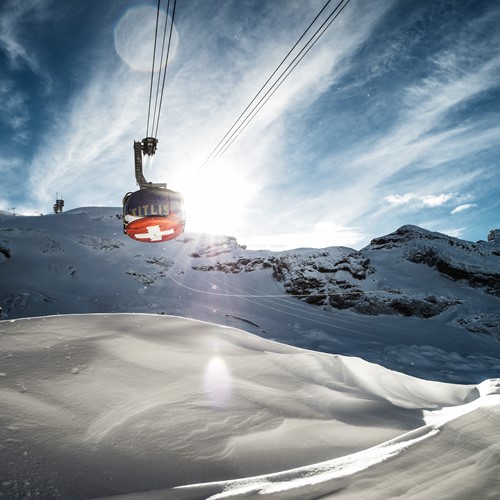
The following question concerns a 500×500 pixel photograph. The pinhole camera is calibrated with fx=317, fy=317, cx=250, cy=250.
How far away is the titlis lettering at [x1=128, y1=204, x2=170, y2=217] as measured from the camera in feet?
25.4

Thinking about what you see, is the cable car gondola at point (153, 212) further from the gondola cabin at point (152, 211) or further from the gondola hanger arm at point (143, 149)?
the gondola hanger arm at point (143, 149)

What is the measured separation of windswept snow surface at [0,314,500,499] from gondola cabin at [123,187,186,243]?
13.8ft

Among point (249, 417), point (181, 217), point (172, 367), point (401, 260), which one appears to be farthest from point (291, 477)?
point (401, 260)

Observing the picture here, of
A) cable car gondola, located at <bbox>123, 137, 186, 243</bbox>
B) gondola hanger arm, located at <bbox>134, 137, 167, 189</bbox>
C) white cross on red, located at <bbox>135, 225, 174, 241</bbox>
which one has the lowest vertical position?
white cross on red, located at <bbox>135, 225, 174, 241</bbox>

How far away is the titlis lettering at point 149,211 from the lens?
305 inches

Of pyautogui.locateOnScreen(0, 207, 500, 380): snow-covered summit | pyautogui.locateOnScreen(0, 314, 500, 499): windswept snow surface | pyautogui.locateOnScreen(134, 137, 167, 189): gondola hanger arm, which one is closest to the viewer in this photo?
pyautogui.locateOnScreen(0, 314, 500, 499): windswept snow surface

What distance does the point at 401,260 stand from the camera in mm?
31891

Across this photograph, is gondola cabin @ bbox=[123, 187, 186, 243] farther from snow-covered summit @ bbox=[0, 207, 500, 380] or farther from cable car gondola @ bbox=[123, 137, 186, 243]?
snow-covered summit @ bbox=[0, 207, 500, 380]

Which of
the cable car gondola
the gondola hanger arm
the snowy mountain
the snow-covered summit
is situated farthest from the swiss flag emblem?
the snow-covered summit

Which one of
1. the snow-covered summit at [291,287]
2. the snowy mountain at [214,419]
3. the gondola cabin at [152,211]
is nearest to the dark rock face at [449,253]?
the snow-covered summit at [291,287]

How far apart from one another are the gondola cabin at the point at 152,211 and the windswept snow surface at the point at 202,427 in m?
4.21

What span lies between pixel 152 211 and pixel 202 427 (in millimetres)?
6294

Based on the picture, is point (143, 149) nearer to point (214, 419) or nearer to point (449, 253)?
point (214, 419)

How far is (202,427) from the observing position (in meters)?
2.23
